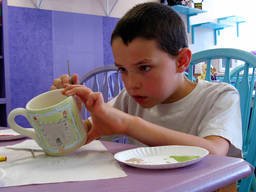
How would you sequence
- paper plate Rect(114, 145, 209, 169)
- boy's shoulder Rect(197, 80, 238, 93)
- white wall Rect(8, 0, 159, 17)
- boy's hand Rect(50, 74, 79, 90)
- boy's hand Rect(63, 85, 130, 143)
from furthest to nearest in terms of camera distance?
white wall Rect(8, 0, 159, 17), boy's shoulder Rect(197, 80, 238, 93), boy's hand Rect(50, 74, 79, 90), boy's hand Rect(63, 85, 130, 143), paper plate Rect(114, 145, 209, 169)

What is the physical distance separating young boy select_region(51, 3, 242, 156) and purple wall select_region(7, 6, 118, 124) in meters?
1.93

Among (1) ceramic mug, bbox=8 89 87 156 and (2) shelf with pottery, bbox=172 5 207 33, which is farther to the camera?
(2) shelf with pottery, bbox=172 5 207 33

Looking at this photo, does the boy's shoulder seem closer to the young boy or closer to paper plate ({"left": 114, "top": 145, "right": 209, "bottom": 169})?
the young boy

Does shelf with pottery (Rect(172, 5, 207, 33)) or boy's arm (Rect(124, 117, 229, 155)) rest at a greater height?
shelf with pottery (Rect(172, 5, 207, 33))

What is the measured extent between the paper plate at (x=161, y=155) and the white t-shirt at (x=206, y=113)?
24 cm

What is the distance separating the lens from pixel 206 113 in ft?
2.77

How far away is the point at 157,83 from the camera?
0.77 m

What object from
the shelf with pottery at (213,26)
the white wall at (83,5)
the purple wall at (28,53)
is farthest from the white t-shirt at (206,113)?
the shelf with pottery at (213,26)

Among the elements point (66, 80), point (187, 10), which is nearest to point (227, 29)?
point (187, 10)

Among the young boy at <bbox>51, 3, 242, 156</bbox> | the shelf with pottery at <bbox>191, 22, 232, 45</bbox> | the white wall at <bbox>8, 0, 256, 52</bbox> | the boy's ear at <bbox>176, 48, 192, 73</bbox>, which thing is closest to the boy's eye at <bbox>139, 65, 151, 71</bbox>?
the young boy at <bbox>51, 3, 242, 156</bbox>

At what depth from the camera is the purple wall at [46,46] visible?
2.54 meters

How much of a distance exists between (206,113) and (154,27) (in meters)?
0.29

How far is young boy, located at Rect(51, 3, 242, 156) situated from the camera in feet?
1.93

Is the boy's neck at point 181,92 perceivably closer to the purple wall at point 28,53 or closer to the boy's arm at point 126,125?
the boy's arm at point 126,125
